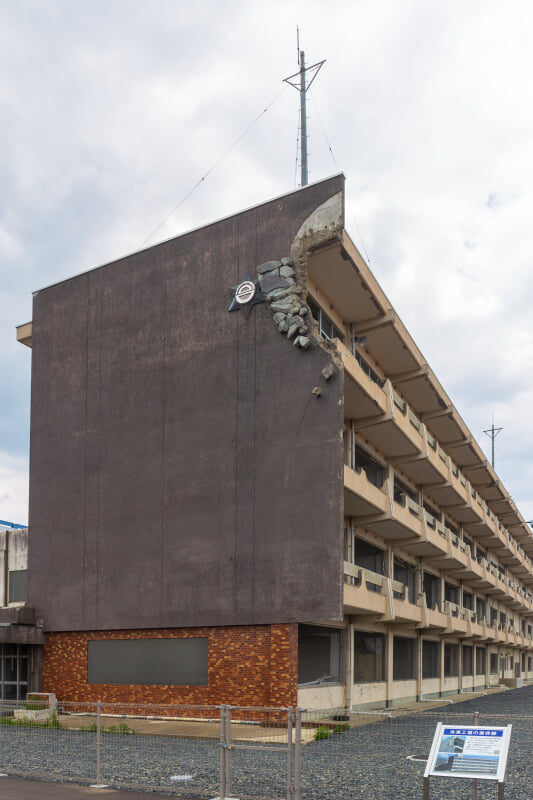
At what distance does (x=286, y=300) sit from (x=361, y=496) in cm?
683

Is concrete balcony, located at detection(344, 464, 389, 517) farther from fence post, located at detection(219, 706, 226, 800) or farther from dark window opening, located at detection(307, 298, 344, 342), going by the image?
fence post, located at detection(219, 706, 226, 800)

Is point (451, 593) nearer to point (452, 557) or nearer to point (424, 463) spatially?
point (452, 557)

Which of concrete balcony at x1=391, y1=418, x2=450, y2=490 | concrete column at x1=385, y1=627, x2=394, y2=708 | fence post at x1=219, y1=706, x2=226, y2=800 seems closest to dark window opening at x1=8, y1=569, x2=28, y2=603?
concrete column at x1=385, y1=627, x2=394, y2=708

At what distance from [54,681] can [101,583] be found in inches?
154

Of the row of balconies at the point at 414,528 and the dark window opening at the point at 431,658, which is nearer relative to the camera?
the row of balconies at the point at 414,528

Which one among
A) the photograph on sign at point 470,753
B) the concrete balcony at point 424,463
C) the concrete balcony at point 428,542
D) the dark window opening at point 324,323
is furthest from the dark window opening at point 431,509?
the photograph on sign at point 470,753

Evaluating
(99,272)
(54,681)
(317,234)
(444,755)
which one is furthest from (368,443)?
(444,755)

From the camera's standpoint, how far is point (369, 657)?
1243 inches

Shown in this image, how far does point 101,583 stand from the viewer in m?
26.8

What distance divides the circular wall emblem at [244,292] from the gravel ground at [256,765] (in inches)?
520

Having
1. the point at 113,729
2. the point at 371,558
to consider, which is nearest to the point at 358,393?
the point at 371,558

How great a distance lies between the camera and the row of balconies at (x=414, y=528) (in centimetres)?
2611

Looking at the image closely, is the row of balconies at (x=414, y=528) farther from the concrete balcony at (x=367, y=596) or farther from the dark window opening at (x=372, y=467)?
the concrete balcony at (x=367, y=596)

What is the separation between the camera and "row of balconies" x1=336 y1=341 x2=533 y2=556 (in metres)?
26.2
